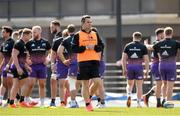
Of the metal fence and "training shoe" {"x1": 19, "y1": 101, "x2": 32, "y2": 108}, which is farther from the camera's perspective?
the metal fence

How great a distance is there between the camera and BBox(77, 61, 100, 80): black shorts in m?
21.5

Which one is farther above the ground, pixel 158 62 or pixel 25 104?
pixel 158 62

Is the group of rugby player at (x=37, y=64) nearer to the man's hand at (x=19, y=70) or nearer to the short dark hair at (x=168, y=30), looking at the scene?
the man's hand at (x=19, y=70)

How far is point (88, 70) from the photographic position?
70.6 ft

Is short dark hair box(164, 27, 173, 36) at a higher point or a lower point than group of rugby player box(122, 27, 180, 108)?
higher

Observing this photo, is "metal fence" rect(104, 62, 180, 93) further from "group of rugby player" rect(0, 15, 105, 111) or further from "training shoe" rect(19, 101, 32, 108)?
"training shoe" rect(19, 101, 32, 108)

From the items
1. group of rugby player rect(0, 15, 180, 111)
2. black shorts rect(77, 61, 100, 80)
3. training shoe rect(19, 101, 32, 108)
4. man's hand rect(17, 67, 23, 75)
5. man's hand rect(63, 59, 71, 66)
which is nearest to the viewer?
black shorts rect(77, 61, 100, 80)

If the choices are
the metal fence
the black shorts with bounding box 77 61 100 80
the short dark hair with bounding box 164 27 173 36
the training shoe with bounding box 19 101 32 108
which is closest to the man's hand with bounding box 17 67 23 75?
the training shoe with bounding box 19 101 32 108

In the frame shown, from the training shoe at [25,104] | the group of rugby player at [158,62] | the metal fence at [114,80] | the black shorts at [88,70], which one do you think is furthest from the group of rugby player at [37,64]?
the metal fence at [114,80]

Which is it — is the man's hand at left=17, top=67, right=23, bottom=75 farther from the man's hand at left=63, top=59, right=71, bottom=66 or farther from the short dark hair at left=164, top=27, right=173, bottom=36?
the short dark hair at left=164, top=27, right=173, bottom=36

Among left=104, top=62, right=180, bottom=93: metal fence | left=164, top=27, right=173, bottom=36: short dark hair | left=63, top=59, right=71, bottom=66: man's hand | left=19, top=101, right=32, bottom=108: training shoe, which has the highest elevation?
left=164, top=27, right=173, bottom=36: short dark hair

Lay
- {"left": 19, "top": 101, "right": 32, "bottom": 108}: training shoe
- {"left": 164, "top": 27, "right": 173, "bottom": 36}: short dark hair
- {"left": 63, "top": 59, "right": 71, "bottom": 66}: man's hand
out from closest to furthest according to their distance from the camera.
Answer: {"left": 63, "top": 59, "right": 71, "bottom": 66}: man's hand, {"left": 164, "top": 27, "right": 173, "bottom": 36}: short dark hair, {"left": 19, "top": 101, "right": 32, "bottom": 108}: training shoe

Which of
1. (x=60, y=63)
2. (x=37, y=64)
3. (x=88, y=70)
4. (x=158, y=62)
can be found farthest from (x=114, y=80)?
(x=88, y=70)

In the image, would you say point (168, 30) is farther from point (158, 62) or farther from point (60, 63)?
point (60, 63)
